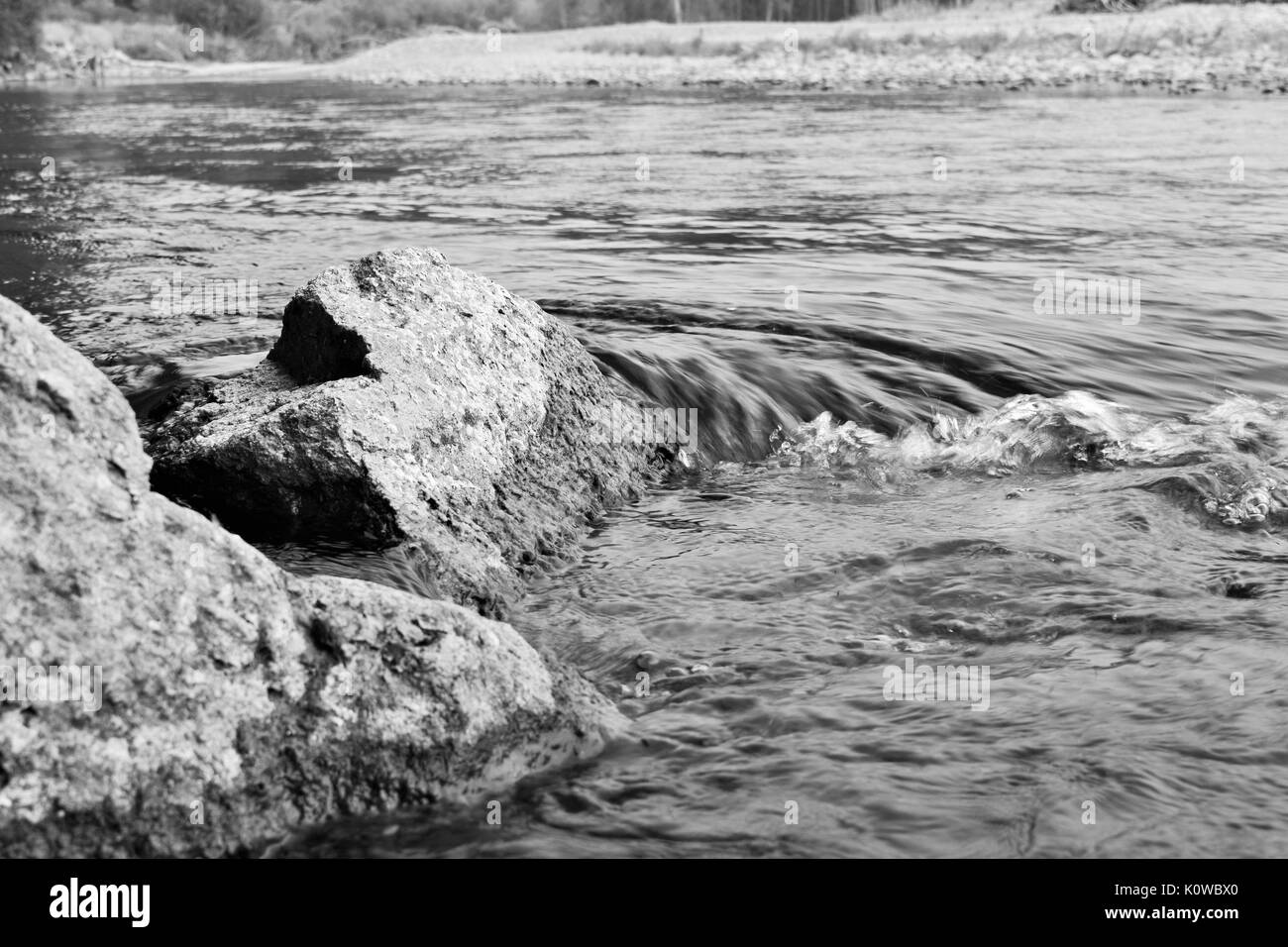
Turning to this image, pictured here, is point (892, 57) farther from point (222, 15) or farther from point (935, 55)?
point (222, 15)

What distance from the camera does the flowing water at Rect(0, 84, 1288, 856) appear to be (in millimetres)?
3393

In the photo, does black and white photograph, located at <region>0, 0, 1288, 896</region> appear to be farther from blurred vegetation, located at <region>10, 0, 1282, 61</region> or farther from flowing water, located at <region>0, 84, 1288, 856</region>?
blurred vegetation, located at <region>10, 0, 1282, 61</region>

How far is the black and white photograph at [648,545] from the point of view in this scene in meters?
2.99

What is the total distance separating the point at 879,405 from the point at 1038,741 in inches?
139

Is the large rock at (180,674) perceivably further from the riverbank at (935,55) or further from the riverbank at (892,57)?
the riverbank at (935,55)

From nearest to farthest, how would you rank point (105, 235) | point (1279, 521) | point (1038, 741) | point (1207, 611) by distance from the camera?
1. point (1038, 741)
2. point (1207, 611)
3. point (1279, 521)
4. point (105, 235)

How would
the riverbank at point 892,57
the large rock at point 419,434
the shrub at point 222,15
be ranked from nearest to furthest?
the large rock at point 419,434 < the riverbank at point 892,57 < the shrub at point 222,15

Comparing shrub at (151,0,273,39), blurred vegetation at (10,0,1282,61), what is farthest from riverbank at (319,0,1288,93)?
shrub at (151,0,273,39)

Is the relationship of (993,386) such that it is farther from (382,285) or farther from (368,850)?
(368,850)

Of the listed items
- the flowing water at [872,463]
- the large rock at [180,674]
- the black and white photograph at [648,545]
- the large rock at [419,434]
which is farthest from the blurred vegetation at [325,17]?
the large rock at [180,674]

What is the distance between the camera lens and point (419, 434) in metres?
4.78

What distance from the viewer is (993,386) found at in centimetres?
732
